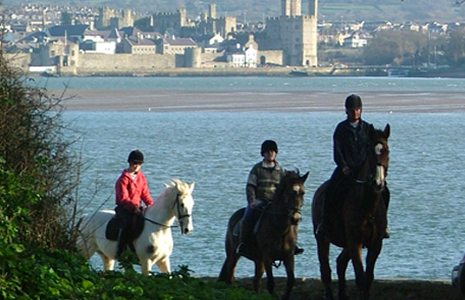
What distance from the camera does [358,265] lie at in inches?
339

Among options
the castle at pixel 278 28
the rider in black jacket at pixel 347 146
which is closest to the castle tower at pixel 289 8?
→ the castle at pixel 278 28

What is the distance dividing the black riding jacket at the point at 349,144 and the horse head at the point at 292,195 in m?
0.36

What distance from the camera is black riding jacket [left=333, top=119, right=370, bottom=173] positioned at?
8.75m

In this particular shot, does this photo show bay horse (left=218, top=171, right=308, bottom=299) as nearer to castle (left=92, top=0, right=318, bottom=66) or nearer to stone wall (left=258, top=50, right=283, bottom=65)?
stone wall (left=258, top=50, right=283, bottom=65)

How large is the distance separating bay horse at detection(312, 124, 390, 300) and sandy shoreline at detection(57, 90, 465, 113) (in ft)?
132

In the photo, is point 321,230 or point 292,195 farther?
point 321,230

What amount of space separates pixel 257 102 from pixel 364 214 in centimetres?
5196

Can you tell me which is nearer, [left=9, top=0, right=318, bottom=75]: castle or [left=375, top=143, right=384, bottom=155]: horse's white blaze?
[left=375, top=143, right=384, bottom=155]: horse's white blaze

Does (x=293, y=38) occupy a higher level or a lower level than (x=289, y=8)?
lower

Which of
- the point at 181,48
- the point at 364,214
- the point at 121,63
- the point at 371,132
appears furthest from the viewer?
the point at 181,48

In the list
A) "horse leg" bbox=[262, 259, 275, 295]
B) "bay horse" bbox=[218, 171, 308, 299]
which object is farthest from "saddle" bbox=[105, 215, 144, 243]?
"horse leg" bbox=[262, 259, 275, 295]

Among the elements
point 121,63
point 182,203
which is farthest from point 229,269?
point 121,63

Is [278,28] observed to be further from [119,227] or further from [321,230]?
[321,230]

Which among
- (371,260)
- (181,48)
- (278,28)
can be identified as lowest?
(181,48)
